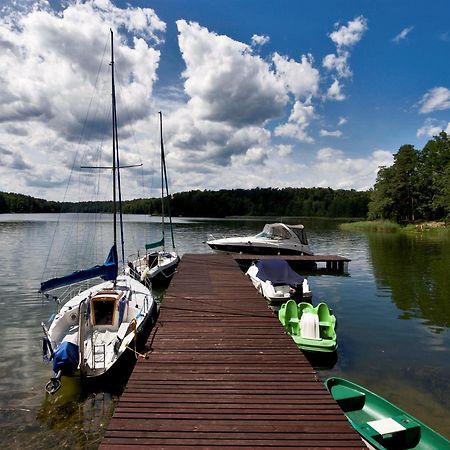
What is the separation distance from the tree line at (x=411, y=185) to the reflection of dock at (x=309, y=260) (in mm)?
50008

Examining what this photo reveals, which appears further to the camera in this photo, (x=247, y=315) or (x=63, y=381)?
(x=247, y=315)

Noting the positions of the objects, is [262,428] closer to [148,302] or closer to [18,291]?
[148,302]

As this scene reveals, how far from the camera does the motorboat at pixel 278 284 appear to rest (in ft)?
57.3

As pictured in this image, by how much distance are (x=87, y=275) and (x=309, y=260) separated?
21000 mm

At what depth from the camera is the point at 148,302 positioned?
45.7ft

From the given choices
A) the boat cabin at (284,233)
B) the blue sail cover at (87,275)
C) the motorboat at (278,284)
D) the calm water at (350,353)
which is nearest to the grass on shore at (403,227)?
the boat cabin at (284,233)

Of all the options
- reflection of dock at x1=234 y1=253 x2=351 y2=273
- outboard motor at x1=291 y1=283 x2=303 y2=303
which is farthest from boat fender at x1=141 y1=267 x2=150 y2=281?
reflection of dock at x1=234 y1=253 x2=351 y2=273

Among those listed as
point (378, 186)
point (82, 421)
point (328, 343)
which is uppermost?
point (378, 186)

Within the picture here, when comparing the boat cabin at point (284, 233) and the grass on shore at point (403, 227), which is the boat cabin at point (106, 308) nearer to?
the boat cabin at point (284, 233)

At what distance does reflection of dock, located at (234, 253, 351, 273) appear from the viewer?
97.5ft

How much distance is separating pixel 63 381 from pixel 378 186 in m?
78.8

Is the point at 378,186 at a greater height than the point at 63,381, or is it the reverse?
the point at 378,186

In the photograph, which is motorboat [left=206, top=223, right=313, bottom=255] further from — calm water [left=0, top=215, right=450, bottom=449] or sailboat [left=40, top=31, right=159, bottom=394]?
sailboat [left=40, top=31, right=159, bottom=394]

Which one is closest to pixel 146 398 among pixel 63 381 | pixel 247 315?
pixel 63 381
